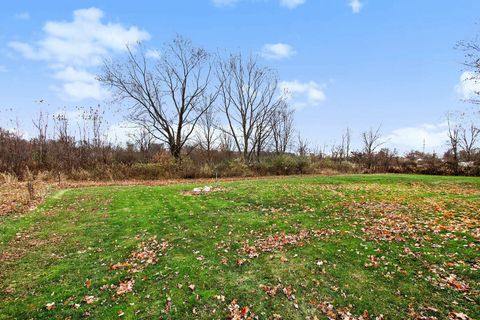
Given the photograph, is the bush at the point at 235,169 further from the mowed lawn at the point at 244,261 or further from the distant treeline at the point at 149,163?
the mowed lawn at the point at 244,261

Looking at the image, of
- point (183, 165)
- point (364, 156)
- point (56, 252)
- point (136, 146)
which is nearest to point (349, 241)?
point (56, 252)

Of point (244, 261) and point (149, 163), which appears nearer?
point (244, 261)

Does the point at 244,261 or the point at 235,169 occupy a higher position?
the point at 235,169

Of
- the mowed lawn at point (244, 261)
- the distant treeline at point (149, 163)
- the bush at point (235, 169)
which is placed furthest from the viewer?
the bush at point (235, 169)

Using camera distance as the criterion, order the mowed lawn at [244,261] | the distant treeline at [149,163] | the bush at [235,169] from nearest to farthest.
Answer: the mowed lawn at [244,261]
the distant treeline at [149,163]
the bush at [235,169]

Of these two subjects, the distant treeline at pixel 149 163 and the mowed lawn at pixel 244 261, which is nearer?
the mowed lawn at pixel 244 261

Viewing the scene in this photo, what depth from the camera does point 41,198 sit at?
12367 mm

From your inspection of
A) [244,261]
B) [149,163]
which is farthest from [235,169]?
[244,261]

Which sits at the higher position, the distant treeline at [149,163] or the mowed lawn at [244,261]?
the distant treeline at [149,163]

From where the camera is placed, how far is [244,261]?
259 inches

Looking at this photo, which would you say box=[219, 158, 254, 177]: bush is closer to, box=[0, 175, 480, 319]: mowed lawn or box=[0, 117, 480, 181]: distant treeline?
box=[0, 117, 480, 181]: distant treeline

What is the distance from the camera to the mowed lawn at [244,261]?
4.93m

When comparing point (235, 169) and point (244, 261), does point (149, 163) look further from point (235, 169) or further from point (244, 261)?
point (244, 261)

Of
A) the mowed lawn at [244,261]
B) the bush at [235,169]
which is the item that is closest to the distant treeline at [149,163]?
the bush at [235,169]
